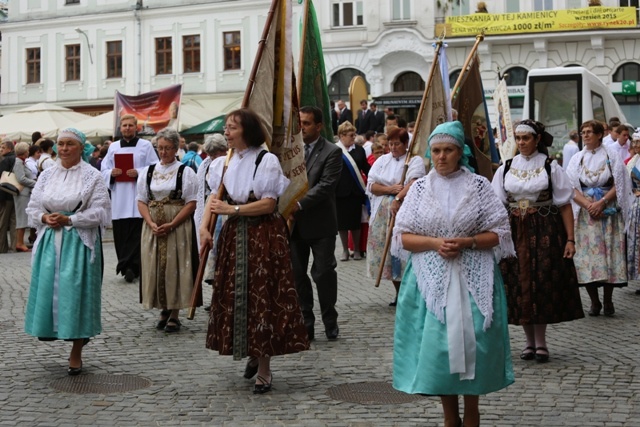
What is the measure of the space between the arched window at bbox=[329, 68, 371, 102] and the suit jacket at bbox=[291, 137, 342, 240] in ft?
111

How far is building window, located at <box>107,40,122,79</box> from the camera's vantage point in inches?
1857

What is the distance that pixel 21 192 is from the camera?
18141mm

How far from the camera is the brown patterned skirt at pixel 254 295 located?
6.63 metres

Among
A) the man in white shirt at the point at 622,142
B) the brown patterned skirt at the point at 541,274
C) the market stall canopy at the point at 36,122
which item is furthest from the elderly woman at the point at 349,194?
the market stall canopy at the point at 36,122

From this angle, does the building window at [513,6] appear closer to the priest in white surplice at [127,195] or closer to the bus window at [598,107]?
the bus window at [598,107]

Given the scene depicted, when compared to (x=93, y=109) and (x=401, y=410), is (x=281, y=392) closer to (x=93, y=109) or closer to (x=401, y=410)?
(x=401, y=410)

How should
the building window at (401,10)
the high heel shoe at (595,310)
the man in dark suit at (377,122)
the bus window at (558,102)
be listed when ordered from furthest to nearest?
1. the building window at (401,10)
2. the bus window at (558,102)
3. the man in dark suit at (377,122)
4. the high heel shoe at (595,310)

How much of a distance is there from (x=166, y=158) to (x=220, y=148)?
4.78 ft

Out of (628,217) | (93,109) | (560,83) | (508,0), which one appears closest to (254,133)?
(628,217)

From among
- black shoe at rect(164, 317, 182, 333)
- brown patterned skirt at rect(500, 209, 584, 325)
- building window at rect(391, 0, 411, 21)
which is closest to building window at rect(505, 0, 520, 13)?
building window at rect(391, 0, 411, 21)

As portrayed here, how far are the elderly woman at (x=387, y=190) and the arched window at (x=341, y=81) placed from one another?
3200cm

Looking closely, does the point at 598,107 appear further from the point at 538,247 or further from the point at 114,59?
the point at 114,59

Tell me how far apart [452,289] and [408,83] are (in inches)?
1467

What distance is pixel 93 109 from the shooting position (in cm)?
4772
